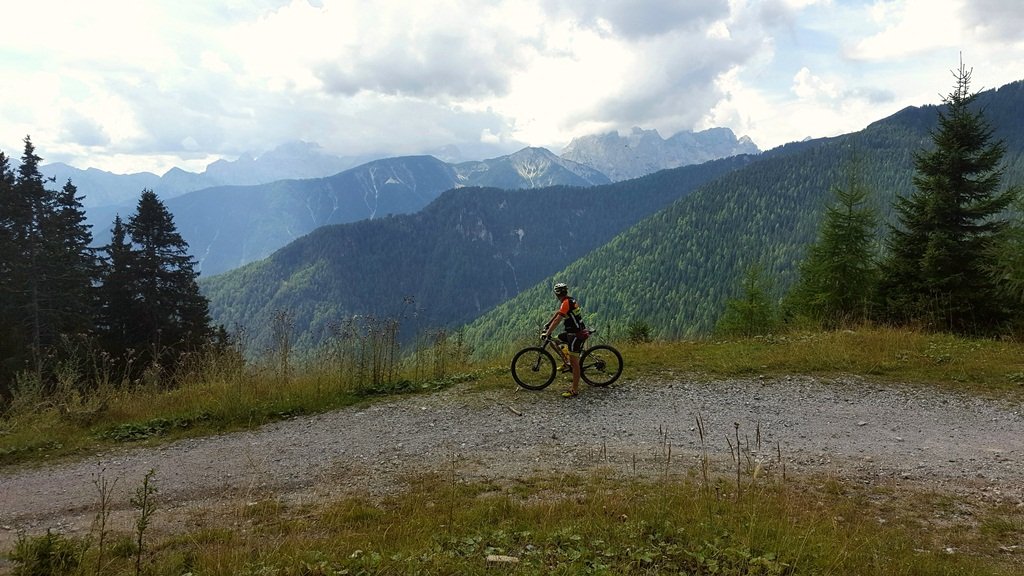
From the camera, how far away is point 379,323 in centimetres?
1126

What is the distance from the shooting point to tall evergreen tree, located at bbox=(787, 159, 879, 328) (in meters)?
19.7

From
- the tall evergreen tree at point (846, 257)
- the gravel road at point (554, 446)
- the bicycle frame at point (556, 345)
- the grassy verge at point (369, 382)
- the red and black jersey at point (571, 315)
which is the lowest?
the gravel road at point (554, 446)

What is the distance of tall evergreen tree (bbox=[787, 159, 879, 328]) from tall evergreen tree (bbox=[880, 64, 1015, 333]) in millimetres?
1036

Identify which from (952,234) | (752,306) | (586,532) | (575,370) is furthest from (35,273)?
(952,234)

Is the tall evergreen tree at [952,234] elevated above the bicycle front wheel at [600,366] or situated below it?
above

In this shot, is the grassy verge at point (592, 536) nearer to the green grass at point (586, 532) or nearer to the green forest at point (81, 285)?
the green grass at point (586, 532)

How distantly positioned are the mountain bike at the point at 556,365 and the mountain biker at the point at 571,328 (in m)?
0.21

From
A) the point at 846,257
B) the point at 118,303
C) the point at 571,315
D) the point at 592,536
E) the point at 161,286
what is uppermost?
the point at 161,286

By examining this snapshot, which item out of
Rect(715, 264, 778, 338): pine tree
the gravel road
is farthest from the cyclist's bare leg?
Rect(715, 264, 778, 338): pine tree

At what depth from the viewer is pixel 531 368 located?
1068 cm

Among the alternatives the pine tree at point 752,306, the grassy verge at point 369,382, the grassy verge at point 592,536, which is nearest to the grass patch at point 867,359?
the grassy verge at point 369,382

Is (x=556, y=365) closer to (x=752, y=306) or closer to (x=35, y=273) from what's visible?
(x=752, y=306)

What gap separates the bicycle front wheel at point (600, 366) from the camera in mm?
10586

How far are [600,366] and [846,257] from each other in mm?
14894
